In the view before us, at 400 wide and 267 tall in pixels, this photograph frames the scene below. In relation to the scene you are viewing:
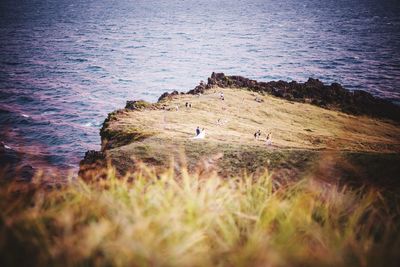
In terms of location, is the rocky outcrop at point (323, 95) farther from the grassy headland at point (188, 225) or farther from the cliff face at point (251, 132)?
the grassy headland at point (188, 225)

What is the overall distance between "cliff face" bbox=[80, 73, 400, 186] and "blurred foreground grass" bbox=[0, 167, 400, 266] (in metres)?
2.59

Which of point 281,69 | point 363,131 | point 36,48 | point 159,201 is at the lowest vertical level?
point 363,131

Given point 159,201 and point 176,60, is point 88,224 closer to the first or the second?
point 159,201

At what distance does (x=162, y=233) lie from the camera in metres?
2.87

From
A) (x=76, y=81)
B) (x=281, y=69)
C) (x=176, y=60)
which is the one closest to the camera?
(x=76, y=81)

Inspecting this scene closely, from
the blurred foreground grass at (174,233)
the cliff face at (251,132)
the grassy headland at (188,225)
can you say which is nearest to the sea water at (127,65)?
the cliff face at (251,132)

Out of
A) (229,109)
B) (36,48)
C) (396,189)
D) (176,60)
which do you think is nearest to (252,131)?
(229,109)

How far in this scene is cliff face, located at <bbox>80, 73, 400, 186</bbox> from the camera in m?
10.0

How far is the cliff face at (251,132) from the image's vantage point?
1002 centimetres

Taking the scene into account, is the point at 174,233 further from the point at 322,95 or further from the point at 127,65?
the point at 127,65

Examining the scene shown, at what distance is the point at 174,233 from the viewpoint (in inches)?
112

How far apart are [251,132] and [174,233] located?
21285 mm

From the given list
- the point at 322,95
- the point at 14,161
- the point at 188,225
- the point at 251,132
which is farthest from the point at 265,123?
the point at 14,161

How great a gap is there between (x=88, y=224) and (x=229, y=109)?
27.2m
